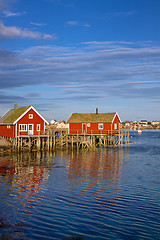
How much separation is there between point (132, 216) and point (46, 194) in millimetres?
6527

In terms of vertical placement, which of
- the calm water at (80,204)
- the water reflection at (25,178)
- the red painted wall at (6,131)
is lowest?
the calm water at (80,204)

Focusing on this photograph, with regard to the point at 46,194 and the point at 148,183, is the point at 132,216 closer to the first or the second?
the point at 46,194

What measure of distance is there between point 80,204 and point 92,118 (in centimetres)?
3896

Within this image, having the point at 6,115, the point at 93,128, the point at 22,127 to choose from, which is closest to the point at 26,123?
the point at 22,127

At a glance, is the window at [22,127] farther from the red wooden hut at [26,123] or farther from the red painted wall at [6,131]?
the red painted wall at [6,131]

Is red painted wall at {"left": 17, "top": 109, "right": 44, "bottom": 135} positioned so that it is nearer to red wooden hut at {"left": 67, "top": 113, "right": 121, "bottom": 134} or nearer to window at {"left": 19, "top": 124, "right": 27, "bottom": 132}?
window at {"left": 19, "top": 124, "right": 27, "bottom": 132}

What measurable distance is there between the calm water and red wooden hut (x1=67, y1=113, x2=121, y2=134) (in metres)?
25.8

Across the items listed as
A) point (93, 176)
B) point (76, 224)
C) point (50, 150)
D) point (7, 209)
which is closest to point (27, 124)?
point (50, 150)

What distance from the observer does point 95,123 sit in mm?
53469

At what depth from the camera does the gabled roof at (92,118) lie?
53050 millimetres

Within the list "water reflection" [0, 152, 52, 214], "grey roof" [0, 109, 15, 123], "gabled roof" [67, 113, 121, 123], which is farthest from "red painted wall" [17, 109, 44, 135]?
"water reflection" [0, 152, 52, 214]

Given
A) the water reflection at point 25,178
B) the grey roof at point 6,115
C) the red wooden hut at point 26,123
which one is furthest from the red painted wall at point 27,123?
the water reflection at point 25,178

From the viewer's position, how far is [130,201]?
16.8 meters

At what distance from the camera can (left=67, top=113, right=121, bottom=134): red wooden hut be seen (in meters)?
52.8
